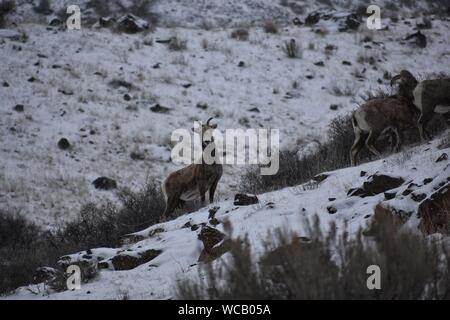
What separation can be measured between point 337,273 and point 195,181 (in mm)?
6814

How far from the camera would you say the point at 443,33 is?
900 inches

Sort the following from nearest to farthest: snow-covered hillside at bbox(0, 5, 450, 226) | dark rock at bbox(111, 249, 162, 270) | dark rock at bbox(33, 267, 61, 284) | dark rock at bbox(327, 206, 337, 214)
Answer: dark rock at bbox(327, 206, 337, 214)
dark rock at bbox(111, 249, 162, 270)
dark rock at bbox(33, 267, 61, 284)
snow-covered hillside at bbox(0, 5, 450, 226)

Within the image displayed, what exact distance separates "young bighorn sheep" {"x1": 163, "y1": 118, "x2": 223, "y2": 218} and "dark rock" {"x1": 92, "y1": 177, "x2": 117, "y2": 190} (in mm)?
3856

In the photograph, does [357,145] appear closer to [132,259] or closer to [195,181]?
[195,181]

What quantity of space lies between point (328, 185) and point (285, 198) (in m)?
0.58

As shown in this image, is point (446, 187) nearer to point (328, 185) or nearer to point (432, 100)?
point (328, 185)

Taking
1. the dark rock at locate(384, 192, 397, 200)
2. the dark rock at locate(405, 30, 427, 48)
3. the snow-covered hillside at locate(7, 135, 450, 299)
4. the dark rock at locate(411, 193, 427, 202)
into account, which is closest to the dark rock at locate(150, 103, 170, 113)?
the snow-covered hillside at locate(7, 135, 450, 299)

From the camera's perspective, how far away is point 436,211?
16.7ft

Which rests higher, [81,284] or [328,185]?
[328,185]

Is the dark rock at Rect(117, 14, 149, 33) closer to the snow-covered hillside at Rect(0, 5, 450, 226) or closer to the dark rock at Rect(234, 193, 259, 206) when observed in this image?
the snow-covered hillside at Rect(0, 5, 450, 226)

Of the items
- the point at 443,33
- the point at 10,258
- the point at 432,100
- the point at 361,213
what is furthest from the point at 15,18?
the point at 361,213

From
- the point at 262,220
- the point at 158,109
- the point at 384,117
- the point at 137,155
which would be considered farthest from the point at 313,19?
the point at 262,220

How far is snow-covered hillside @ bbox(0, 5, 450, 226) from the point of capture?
14391 millimetres

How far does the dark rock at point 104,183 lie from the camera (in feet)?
45.2
